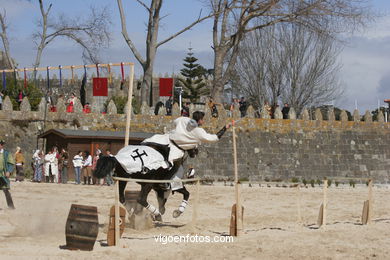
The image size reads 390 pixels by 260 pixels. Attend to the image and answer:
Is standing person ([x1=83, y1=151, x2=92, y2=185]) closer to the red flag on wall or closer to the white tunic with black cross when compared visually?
the red flag on wall

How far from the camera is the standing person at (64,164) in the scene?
90.1ft

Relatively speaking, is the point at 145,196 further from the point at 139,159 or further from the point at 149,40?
→ the point at 149,40

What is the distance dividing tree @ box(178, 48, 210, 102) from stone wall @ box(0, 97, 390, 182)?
25096mm

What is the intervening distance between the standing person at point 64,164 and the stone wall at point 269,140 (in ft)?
7.07

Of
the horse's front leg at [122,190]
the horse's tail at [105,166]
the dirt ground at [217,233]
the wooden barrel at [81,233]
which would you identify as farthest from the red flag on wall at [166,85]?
the wooden barrel at [81,233]

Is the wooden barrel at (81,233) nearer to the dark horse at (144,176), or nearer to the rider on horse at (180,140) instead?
the dark horse at (144,176)

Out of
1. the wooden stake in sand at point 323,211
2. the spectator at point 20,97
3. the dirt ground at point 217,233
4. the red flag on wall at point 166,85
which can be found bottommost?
the dirt ground at point 217,233

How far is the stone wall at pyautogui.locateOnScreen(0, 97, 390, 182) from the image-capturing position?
29.7 metres

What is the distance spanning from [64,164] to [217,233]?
15.0 m

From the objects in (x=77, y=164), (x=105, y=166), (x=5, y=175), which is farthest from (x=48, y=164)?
(x=105, y=166)

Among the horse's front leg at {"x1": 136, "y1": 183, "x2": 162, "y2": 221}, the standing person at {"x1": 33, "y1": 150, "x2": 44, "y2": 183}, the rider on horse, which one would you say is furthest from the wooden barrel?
the standing person at {"x1": 33, "y1": 150, "x2": 44, "y2": 183}

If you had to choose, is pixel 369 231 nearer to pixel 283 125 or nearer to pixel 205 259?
pixel 205 259

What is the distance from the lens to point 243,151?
106 feet

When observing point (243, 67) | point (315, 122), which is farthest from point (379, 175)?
point (243, 67)
